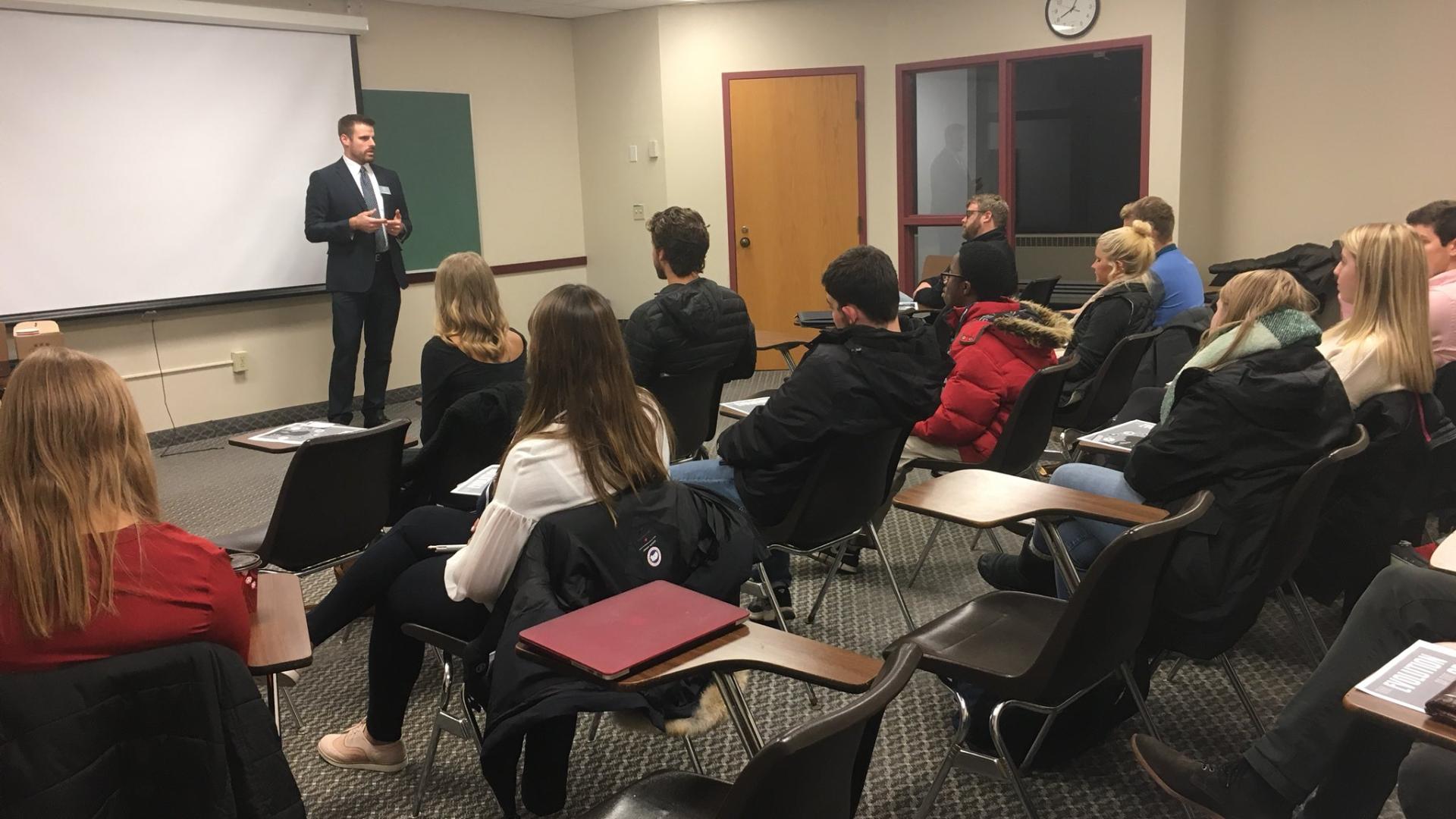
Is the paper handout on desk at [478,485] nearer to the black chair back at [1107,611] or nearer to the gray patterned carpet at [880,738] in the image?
the gray patterned carpet at [880,738]

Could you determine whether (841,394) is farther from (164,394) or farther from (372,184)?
(164,394)

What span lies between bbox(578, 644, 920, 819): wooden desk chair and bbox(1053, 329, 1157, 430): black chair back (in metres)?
2.76

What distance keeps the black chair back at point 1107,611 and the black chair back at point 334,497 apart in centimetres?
177

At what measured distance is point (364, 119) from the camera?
606 centimetres

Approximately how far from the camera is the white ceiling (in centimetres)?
691

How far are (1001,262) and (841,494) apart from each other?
1349 mm

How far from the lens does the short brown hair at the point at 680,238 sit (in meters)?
3.78

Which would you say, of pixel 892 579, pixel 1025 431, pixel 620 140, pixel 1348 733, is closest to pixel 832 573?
pixel 892 579

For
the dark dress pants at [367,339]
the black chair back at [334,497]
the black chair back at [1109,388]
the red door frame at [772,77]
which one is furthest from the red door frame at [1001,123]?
the black chair back at [334,497]

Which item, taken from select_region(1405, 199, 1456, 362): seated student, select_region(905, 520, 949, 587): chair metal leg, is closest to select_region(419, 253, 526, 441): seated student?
select_region(905, 520, 949, 587): chair metal leg

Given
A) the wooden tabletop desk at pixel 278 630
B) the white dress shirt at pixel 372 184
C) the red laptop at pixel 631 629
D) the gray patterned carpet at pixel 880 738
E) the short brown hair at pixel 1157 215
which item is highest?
the white dress shirt at pixel 372 184

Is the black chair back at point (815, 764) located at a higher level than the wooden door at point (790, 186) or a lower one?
lower

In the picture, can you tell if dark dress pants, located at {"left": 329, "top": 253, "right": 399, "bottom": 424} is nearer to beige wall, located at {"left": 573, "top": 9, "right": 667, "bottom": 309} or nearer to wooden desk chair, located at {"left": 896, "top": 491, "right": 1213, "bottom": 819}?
beige wall, located at {"left": 573, "top": 9, "right": 667, "bottom": 309}

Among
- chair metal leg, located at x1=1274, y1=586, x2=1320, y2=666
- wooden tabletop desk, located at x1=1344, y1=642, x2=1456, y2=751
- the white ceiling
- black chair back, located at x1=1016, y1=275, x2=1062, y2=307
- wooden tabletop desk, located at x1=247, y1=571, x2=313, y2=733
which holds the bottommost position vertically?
chair metal leg, located at x1=1274, y1=586, x2=1320, y2=666
